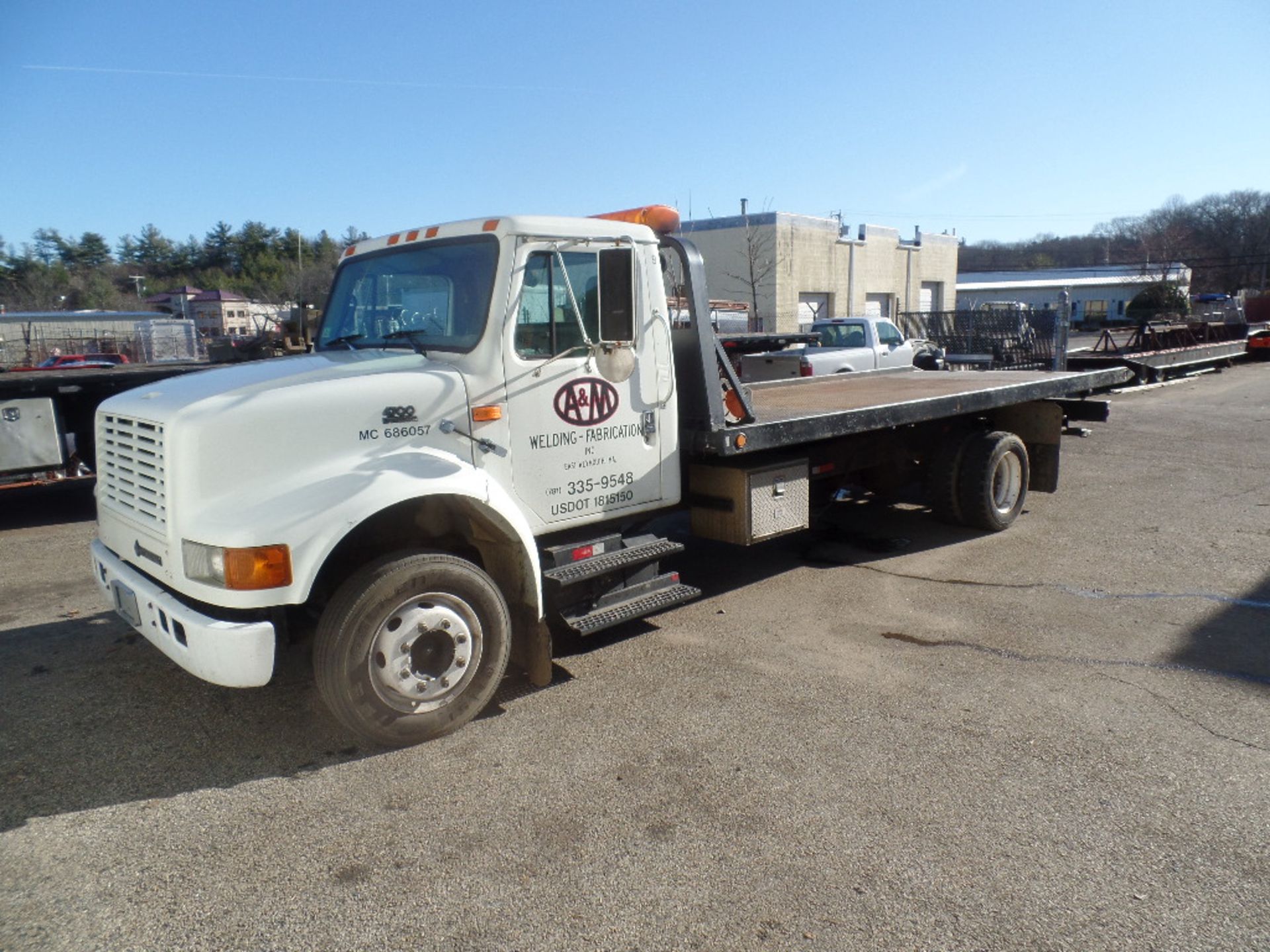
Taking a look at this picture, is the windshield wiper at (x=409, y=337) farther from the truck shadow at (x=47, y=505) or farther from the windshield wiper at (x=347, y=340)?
the truck shadow at (x=47, y=505)

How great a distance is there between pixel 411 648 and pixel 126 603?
1385mm

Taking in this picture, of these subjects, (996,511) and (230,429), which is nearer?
(230,429)

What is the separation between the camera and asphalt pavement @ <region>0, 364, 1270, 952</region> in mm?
2949

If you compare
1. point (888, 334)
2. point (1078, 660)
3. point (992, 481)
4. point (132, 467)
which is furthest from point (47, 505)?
point (888, 334)

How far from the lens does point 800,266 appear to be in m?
35.5

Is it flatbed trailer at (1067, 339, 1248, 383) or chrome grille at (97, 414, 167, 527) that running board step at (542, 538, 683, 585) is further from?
flatbed trailer at (1067, 339, 1248, 383)

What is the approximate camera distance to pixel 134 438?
13.8 ft

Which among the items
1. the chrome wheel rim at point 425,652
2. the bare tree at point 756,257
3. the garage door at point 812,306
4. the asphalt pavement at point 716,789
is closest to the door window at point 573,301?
the chrome wheel rim at point 425,652

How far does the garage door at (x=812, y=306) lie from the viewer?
36156 millimetres

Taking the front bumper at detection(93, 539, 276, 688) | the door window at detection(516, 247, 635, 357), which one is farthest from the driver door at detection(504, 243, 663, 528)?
the front bumper at detection(93, 539, 276, 688)

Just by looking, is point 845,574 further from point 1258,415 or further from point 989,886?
point 1258,415

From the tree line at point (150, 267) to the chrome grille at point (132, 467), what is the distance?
58878 millimetres

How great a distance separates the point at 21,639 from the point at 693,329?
455 cm

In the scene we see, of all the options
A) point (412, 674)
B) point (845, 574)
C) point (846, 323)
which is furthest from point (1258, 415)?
point (412, 674)
